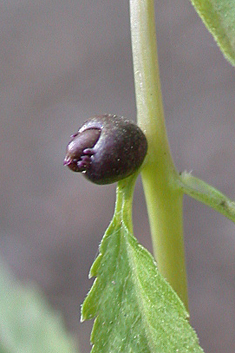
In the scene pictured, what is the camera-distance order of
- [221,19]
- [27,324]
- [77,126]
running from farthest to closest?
[77,126], [27,324], [221,19]

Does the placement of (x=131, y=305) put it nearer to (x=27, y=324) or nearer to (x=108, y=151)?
(x=108, y=151)

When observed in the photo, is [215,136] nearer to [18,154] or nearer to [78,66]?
[78,66]

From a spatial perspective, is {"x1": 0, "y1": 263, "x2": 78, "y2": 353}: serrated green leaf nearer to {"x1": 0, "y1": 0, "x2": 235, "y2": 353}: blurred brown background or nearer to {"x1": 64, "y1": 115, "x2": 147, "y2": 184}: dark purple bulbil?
{"x1": 0, "y1": 0, "x2": 235, "y2": 353}: blurred brown background

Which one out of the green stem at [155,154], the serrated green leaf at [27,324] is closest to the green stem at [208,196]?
the green stem at [155,154]

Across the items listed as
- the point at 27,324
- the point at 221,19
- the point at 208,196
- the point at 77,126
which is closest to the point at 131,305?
the point at 208,196

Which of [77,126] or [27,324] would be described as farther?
[77,126]

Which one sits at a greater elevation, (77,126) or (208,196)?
(77,126)

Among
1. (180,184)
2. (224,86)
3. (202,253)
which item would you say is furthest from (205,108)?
(180,184)

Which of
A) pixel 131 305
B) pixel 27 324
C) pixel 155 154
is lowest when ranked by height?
pixel 27 324

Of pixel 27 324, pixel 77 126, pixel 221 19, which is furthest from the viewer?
pixel 77 126
